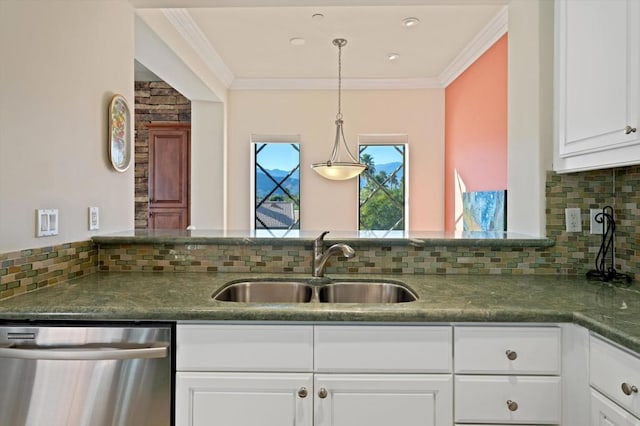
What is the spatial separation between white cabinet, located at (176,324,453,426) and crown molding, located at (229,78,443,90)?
3.94 m

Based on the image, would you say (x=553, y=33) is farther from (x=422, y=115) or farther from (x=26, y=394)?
(x=422, y=115)

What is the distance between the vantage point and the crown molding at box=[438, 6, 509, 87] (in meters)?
3.16

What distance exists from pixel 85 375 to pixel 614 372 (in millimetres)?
1501

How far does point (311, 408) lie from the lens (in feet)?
4.08

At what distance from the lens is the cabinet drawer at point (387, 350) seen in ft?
4.09

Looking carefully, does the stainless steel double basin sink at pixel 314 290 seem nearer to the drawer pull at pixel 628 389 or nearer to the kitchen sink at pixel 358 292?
the kitchen sink at pixel 358 292

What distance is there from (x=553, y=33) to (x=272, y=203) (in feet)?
11.9

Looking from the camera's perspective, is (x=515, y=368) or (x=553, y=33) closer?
(x=515, y=368)

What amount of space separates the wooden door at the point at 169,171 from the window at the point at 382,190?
7.07 feet

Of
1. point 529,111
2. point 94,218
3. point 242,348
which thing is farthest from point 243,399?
point 529,111

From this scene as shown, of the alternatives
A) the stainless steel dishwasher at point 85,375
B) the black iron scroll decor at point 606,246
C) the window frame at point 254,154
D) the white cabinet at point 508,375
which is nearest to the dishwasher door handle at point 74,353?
the stainless steel dishwasher at point 85,375

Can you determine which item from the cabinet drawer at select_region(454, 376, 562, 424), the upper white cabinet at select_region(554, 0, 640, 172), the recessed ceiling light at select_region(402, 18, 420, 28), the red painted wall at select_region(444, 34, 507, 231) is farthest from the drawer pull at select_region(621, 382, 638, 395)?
the recessed ceiling light at select_region(402, 18, 420, 28)

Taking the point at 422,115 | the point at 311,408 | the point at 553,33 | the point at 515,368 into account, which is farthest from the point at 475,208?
the point at 311,408

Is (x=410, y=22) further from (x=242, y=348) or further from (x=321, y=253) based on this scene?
(x=242, y=348)
